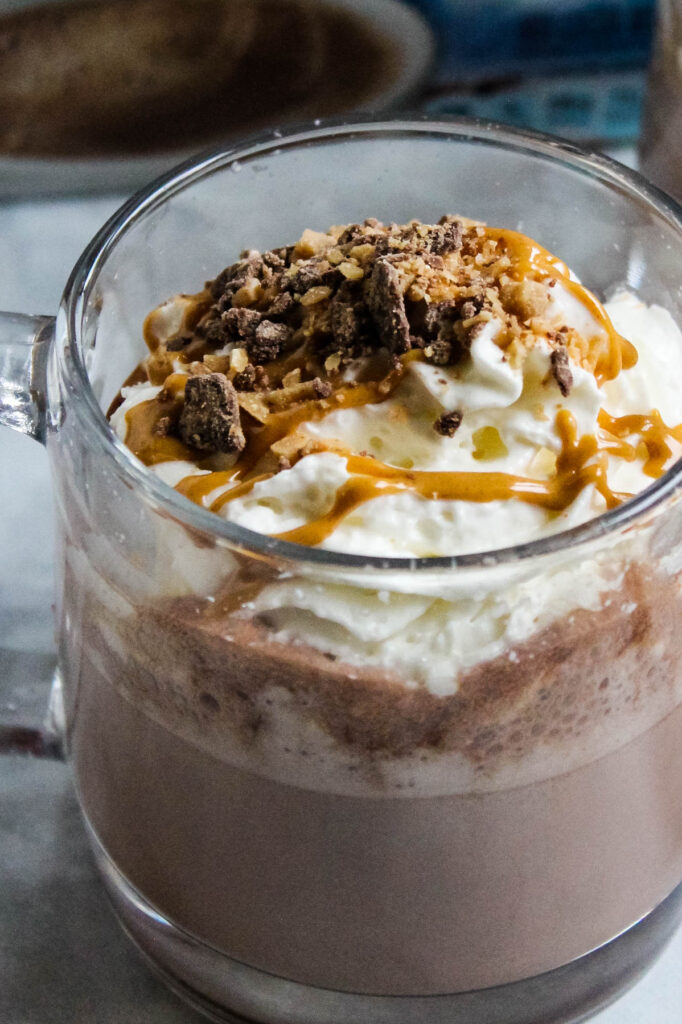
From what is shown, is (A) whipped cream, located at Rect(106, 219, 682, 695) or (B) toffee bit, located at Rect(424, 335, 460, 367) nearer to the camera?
(A) whipped cream, located at Rect(106, 219, 682, 695)

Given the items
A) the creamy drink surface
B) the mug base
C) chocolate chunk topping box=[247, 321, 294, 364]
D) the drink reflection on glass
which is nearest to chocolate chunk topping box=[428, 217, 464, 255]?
the creamy drink surface

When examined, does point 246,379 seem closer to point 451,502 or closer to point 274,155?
point 451,502

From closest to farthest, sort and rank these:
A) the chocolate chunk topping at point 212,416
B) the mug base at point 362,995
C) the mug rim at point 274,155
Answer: the mug rim at point 274,155, the chocolate chunk topping at point 212,416, the mug base at point 362,995

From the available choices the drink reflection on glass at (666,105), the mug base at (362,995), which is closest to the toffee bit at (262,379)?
the mug base at (362,995)

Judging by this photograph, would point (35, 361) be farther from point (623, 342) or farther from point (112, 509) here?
point (623, 342)

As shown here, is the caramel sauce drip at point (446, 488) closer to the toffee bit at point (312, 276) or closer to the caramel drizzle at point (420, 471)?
the caramel drizzle at point (420, 471)

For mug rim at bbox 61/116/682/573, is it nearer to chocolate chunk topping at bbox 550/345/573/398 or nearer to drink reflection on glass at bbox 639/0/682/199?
chocolate chunk topping at bbox 550/345/573/398

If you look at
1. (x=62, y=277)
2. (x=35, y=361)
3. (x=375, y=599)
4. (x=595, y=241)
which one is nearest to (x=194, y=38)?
(x=62, y=277)
